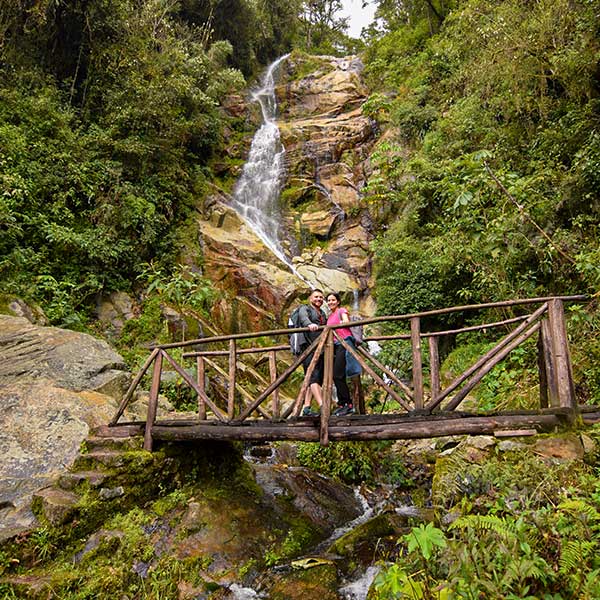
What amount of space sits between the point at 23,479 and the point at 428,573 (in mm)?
4572

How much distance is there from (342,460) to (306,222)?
36.9ft

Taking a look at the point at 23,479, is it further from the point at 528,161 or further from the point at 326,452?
the point at 528,161

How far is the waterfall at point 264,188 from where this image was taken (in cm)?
1666

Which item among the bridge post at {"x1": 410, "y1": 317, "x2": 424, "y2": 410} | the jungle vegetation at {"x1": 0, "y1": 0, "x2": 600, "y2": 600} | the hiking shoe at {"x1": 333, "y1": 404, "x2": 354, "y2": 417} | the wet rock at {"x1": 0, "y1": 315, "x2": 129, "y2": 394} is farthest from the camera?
the wet rock at {"x1": 0, "y1": 315, "x2": 129, "y2": 394}

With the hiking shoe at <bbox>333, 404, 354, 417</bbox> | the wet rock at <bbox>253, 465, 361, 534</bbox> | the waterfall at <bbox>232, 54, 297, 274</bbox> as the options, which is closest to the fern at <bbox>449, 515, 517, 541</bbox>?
the hiking shoe at <bbox>333, 404, 354, 417</bbox>

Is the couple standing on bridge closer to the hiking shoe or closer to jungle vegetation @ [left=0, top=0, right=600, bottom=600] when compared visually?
the hiking shoe

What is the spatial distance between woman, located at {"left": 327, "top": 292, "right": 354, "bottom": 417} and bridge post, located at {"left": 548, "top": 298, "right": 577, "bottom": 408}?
7.09 feet

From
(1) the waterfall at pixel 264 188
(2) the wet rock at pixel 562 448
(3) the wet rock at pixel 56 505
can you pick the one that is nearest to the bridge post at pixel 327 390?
(2) the wet rock at pixel 562 448

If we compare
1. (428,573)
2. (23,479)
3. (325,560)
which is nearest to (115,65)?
(23,479)

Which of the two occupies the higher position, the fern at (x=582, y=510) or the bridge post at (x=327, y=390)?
the bridge post at (x=327, y=390)

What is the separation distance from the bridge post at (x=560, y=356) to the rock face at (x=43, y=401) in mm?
5366

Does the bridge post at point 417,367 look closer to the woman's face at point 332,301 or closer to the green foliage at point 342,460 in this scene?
the woman's face at point 332,301

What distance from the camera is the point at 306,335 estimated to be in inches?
229

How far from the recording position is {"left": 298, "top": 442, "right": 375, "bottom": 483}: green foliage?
7.73 metres
